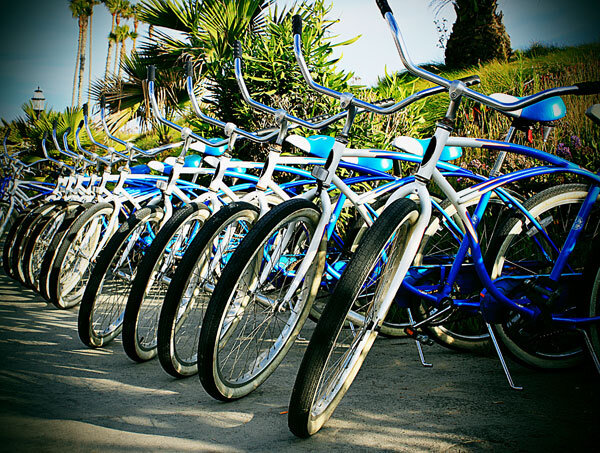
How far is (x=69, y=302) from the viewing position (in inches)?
155

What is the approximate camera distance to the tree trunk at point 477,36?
9.90 m

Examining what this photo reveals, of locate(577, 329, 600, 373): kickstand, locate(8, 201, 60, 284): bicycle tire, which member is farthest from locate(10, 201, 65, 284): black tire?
locate(577, 329, 600, 373): kickstand

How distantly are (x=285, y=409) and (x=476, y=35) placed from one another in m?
9.84

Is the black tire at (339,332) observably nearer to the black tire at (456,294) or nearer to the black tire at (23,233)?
the black tire at (456,294)

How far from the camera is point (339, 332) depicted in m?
1.85

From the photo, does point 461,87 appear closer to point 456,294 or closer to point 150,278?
point 456,294

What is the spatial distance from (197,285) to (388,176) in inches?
54.4

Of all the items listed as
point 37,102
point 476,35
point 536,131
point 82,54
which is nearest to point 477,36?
point 476,35

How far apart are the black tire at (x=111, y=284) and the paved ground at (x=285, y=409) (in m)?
0.17

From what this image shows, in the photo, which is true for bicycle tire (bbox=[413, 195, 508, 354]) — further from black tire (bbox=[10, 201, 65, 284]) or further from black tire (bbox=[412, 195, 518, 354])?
black tire (bbox=[10, 201, 65, 284])

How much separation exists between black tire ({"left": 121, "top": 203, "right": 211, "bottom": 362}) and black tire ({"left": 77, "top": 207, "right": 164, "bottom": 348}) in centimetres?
24

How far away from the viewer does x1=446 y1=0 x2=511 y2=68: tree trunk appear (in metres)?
9.90

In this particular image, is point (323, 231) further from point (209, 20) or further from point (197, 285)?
point (209, 20)

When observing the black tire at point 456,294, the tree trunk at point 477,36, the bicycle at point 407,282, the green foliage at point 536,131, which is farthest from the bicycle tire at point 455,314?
the tree trunk at point 477,36
